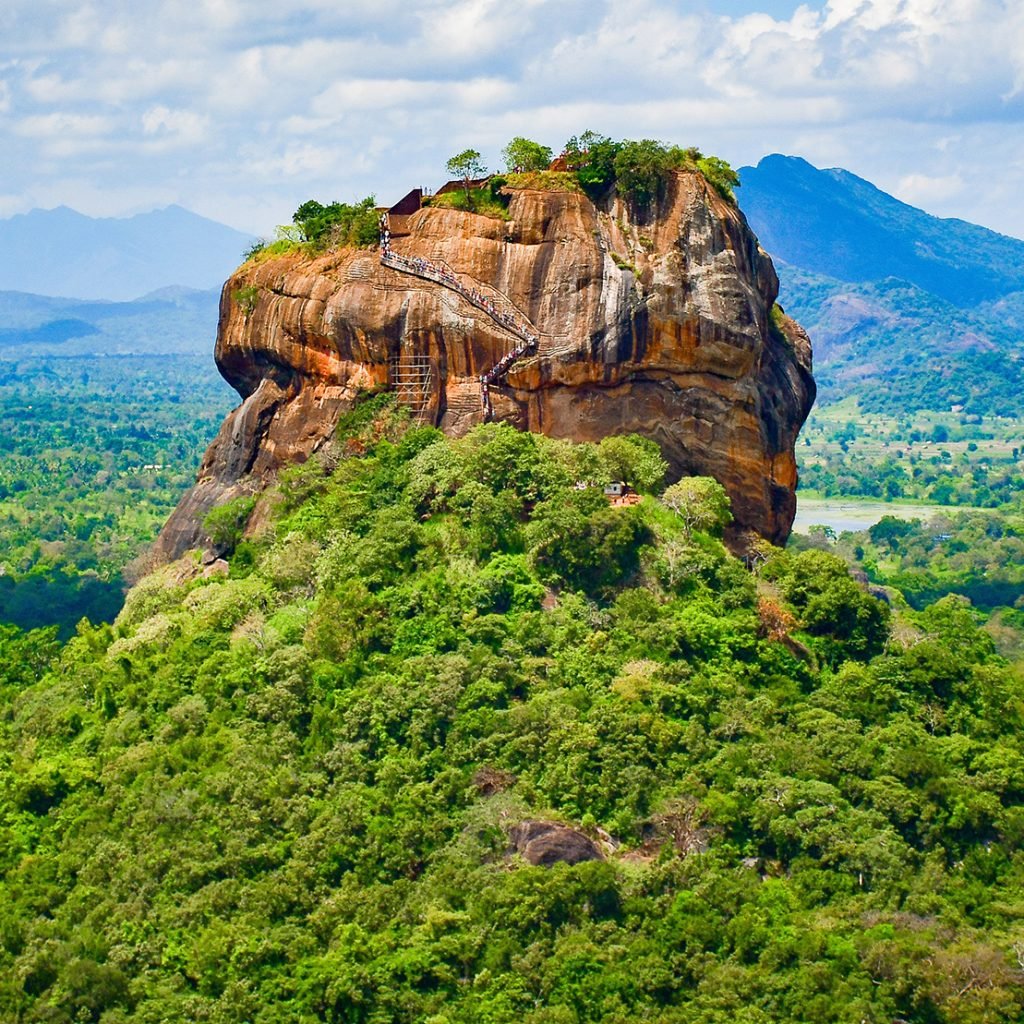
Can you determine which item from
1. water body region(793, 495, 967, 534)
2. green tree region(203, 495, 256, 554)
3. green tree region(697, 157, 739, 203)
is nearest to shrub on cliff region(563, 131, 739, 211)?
green tree region(697, 157, 739, 203)

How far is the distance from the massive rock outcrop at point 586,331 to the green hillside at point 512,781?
5.00ft

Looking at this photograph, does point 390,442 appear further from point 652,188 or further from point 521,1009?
point 521,1009

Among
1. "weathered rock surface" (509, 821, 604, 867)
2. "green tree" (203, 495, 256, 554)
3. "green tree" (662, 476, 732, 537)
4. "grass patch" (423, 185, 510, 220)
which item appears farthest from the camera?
"green tree" (203, 495, 256, 554)

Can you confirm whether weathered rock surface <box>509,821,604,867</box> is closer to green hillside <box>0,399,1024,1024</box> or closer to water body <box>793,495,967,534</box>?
green hillside <box>0,399,1024,1024</box>

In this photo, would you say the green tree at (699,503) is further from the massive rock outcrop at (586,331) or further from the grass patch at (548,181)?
the grass patch at (548,181)

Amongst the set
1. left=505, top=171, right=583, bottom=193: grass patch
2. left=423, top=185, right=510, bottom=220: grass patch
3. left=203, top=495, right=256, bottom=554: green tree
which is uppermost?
left=505, top=171, right=583, bottom=193: grass patch

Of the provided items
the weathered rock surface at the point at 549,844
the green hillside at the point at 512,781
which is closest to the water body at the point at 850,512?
the green hillside at the point at 512,781

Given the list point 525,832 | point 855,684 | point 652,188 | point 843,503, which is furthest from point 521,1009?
point 843,503

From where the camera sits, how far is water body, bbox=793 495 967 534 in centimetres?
9906

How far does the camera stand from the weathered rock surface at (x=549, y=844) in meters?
26.6

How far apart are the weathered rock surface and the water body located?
68.3 metres

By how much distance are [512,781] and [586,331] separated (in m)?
11.2

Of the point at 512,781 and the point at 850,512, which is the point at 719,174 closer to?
the point at 512,781

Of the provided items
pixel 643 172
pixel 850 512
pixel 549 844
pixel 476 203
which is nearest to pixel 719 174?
pixel 643 172
